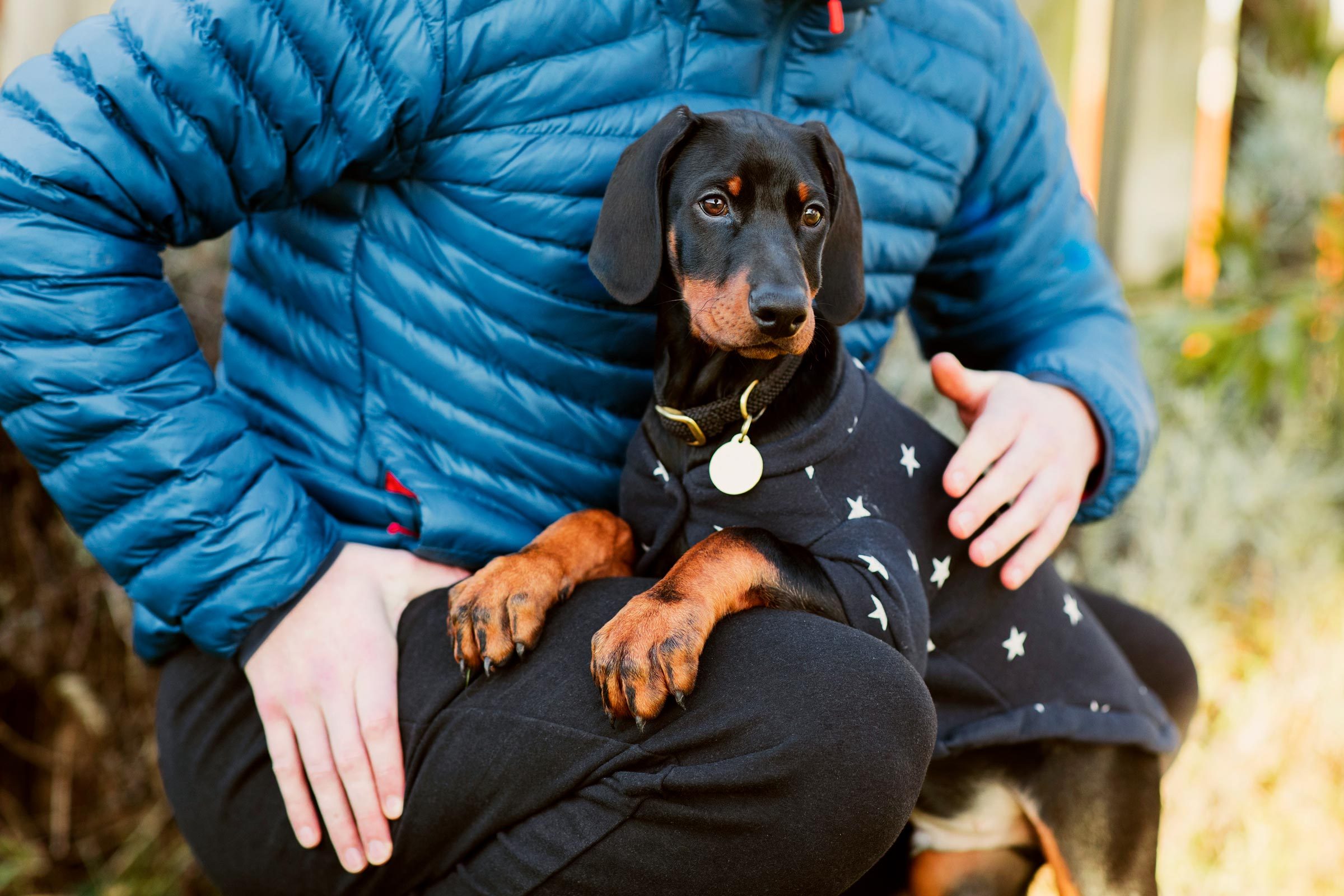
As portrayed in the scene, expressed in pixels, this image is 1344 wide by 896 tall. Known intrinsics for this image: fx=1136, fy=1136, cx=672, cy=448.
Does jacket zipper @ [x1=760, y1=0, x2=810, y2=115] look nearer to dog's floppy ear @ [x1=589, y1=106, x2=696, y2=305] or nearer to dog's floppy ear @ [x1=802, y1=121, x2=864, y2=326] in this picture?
dog's floppy ear @ [x1=802, y1=121, x2=864, y2=326]

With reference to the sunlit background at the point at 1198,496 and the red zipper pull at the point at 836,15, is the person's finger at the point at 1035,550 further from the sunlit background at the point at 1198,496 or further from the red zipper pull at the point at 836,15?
the sunlit background at the point at 1198,496

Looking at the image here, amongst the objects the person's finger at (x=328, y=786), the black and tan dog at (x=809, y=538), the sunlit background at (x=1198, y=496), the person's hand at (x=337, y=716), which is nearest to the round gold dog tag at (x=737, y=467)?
the black and tan dog at (x=809, y=538)

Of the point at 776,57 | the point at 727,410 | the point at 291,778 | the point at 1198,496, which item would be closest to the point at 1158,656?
the point at 727,410

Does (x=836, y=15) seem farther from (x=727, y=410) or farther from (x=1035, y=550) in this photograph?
→ (x=1035, y=550)

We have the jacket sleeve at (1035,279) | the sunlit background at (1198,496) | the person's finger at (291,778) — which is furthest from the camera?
the sunlit background at (1198,496)

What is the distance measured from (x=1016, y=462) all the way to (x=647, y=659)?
2.51 feet

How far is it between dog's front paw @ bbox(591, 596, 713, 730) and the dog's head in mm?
448

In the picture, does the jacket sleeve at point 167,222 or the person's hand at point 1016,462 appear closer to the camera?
the jacket sleeve at point 167,222

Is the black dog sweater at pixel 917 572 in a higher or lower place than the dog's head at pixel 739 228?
lower

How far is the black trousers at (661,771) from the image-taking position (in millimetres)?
1357

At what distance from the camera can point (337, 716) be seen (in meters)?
1.55

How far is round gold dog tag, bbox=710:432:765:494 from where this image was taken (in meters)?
1.64

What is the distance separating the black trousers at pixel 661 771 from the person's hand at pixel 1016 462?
0.40 meters

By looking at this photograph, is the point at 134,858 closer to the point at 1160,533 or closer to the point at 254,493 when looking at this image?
the point at 254,493
